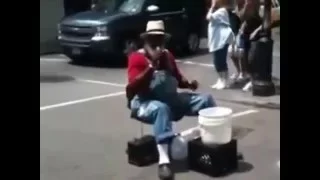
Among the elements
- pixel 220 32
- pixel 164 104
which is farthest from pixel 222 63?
pixel 164 104

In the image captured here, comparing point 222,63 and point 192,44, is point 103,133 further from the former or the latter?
point 192,44

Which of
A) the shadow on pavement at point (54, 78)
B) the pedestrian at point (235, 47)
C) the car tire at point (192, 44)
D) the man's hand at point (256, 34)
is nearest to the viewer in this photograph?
the man's hand at point (256, 34)

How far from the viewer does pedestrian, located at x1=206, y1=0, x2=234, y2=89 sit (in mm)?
9633

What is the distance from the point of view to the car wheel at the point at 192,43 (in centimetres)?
1480

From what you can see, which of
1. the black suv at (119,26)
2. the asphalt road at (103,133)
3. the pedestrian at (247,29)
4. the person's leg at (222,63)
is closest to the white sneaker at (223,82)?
the person's leg at (222,63)

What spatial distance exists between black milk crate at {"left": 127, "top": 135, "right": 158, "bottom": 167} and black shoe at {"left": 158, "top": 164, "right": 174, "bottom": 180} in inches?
14.1

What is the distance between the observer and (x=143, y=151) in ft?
19.4

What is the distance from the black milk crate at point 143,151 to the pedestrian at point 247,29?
4.02 meters

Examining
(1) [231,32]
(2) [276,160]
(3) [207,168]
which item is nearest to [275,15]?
(1) [231,32]

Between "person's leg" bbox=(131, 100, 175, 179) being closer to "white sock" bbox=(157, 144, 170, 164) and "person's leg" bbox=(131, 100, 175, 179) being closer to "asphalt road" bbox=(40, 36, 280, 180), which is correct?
"white sock" bbox=(157, 144, 170, 164)

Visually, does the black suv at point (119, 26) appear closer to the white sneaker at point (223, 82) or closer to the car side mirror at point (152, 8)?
the car side mirror at point (152, 8)

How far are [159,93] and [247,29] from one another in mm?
4264

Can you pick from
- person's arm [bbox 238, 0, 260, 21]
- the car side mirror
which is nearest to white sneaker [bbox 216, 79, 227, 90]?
person's arm [bbox 238, 0, 260, 21]
